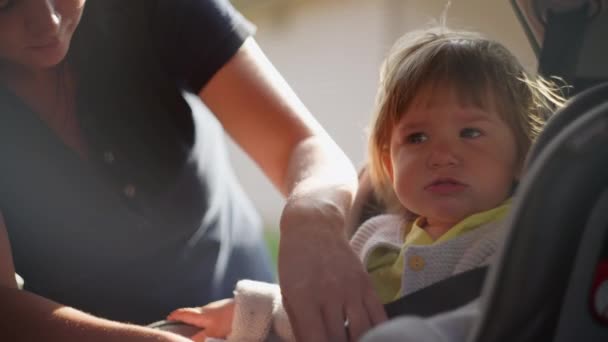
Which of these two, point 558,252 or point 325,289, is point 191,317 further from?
point 558,252

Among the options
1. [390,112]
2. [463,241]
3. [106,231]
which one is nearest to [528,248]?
[463,241]

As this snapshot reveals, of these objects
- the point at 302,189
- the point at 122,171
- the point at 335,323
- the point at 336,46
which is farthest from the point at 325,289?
the point at 336,46

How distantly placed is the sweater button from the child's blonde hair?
0.54 ft

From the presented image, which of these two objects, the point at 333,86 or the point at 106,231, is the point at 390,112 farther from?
the point at 333,86

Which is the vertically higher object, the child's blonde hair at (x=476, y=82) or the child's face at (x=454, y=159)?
the child's blonde hair at (x=476, y=82)

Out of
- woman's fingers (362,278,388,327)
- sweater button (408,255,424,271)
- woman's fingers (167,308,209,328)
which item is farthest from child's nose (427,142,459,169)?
woman's fingers (167,308,209,328)

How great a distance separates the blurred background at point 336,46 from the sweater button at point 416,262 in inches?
41.0

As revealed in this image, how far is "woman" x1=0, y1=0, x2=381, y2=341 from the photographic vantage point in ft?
3.23

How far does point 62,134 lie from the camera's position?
1009mm

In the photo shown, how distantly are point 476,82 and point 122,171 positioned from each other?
441 mm

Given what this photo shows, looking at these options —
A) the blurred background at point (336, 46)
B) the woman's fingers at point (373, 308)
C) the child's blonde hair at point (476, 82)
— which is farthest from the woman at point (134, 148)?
the blurred background at point (336, 46)

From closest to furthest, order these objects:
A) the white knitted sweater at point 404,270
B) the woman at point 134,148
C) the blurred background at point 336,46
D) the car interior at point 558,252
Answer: the car interior at point 558,252
the white knitted sweater at point 404,270
the woman at point 134,148
the blurred background at point 336,46

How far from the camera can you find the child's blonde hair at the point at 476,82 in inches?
35.7

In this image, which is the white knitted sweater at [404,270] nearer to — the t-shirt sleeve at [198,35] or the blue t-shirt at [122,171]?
the blue t-shirt at [122,171]
